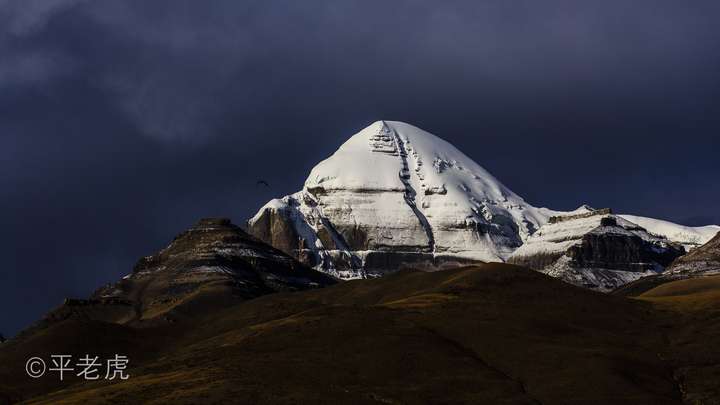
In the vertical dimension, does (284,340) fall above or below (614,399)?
above

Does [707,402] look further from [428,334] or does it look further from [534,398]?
[428,334]

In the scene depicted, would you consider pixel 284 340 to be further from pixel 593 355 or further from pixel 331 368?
pixel 593 355

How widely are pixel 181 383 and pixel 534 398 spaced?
40.3 meters

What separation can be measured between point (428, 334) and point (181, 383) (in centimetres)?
4249

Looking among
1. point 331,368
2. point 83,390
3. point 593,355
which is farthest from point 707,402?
point 83,390

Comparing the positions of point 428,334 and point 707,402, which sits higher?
point 428,334

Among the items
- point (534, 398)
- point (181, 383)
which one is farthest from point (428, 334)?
point (181, 383)

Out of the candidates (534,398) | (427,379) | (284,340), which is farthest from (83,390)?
(534,398)

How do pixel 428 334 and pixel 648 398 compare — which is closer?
pixel 648 398

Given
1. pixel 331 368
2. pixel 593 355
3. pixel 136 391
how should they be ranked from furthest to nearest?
pixel 593 355
pixel 331 368
pixel 136 391

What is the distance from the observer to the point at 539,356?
178125mm

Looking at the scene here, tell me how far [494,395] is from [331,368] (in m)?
20.4

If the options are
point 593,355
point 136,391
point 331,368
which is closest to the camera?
point 136,391

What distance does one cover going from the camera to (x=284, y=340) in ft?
604
